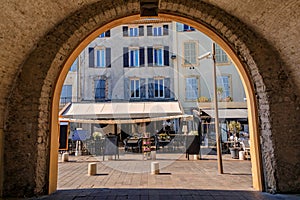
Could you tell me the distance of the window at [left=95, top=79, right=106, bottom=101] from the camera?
18.3 meters

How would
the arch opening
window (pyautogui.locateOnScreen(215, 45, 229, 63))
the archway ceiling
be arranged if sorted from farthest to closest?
window (pyautogui.locateOnScreen(215, 45, 229, 63)) < the arch opening < the archway ceiling

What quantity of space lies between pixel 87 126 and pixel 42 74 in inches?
539

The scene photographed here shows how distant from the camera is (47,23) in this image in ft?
16.3

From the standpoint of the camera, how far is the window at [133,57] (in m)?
18.8

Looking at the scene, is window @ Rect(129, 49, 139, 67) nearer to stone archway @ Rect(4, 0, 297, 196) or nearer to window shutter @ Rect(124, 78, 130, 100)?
window shutter @ Rect(124, 78, 130, 100)

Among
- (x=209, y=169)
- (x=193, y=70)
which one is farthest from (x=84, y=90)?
(x=209, y=169)

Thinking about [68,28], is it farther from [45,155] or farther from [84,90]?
[84,90]

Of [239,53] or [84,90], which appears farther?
[84,90]

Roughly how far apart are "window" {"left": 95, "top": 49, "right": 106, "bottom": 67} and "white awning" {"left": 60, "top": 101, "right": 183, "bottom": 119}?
14.0 ft

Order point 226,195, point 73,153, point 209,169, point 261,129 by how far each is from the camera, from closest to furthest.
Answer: point 226,195
point 261,129
point 209,169
point 73,153

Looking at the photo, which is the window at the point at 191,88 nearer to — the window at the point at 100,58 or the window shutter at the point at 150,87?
the window shutter at the point at 150,87

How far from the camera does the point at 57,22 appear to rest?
5.20 metres

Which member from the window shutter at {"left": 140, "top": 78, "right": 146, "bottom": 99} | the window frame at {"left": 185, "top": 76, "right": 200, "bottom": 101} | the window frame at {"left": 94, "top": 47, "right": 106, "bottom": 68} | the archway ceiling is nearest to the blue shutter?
the window frame at {"left": 94, "top": 47, "right": 106, "bottom": 68}

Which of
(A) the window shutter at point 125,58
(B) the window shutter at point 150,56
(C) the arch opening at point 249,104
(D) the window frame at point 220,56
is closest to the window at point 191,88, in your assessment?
(D) the window frame at point 220,56
